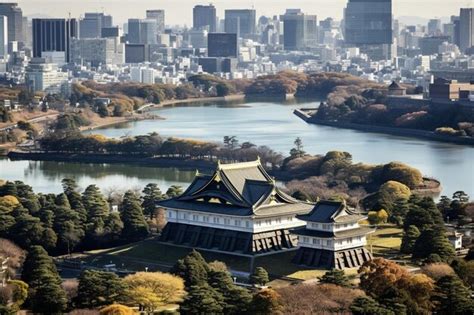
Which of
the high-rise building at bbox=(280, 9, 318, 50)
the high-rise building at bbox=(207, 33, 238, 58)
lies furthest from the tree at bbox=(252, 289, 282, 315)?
the high-rise building at bbox=(280, 9, 318, 50)

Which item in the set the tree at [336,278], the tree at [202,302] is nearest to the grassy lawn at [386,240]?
the tree at [336,278]

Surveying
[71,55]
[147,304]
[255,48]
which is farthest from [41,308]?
[255,48]

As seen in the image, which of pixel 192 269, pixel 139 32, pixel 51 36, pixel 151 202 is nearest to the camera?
pixel 192 269

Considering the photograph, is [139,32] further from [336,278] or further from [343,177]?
[336,278]

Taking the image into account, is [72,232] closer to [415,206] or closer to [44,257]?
[44,257]

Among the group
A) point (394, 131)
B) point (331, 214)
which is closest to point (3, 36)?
point (394, 131)

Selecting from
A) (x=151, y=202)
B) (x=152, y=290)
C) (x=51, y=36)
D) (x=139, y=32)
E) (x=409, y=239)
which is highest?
(x=139, y=32)

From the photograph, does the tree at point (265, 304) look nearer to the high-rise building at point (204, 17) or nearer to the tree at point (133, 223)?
the tree at point (133, 223)
